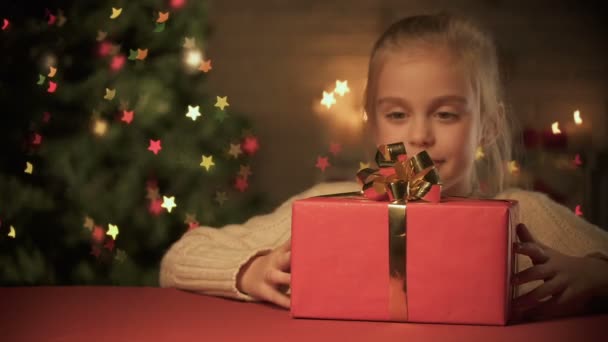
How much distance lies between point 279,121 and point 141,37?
0.42 m

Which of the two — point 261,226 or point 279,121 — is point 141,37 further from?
point 261,226

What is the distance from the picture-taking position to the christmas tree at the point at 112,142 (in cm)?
188

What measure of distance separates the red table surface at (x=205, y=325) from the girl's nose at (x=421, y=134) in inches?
16.6

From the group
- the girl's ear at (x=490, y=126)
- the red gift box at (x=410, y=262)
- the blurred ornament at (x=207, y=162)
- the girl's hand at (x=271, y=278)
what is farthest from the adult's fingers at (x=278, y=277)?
the blurred ornament at (x=207, y=162)

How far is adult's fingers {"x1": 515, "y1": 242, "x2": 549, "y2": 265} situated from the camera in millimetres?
1154

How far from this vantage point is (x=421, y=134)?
142cm

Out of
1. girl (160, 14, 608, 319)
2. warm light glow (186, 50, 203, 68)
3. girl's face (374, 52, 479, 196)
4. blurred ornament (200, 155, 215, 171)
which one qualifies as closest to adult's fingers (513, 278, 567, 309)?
girl (160, 14, 608, 319)

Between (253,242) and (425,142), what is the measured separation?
0.42 metres

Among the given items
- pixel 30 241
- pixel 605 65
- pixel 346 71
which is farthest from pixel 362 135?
pixel 30 241

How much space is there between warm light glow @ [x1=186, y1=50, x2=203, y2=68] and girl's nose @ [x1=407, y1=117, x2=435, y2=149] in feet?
2.34

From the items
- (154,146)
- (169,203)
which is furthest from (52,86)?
(169,203)

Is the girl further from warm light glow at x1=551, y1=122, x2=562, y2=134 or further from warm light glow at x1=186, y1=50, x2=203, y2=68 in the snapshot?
warm light glow at x1=186, y1=50, x2=203, y2=68

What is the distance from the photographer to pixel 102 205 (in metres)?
1.90

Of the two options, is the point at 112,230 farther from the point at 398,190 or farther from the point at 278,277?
the point at 398,190
